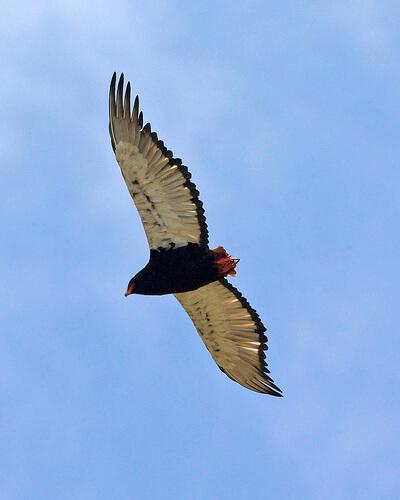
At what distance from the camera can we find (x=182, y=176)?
2552cm

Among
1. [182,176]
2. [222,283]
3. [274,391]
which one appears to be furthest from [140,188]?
[274,391]

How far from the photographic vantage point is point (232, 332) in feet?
93.7

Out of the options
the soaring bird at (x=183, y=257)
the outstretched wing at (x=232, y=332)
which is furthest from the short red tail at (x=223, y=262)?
the outstretched wing at (x=232, y=332)

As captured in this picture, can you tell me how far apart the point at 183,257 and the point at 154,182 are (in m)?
1.83

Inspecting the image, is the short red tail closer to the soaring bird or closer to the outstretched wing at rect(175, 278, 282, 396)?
the soaring bird

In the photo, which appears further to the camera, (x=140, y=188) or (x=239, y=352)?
(x=239, y=352)

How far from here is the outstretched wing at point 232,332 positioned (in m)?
28.1

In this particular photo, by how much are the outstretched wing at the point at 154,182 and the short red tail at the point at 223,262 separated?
16.5 inches

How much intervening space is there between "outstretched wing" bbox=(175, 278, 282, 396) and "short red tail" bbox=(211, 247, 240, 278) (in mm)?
1728

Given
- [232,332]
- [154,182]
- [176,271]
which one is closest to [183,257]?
[176,271]

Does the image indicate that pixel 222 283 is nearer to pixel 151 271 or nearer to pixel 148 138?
pixel 151 271

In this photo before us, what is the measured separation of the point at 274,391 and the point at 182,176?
554cm

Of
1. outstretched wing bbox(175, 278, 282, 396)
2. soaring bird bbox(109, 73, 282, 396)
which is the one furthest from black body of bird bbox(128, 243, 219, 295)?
outstretched wing bbox(175, 278, 282, 396)

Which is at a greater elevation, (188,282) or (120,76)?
(120,76)
